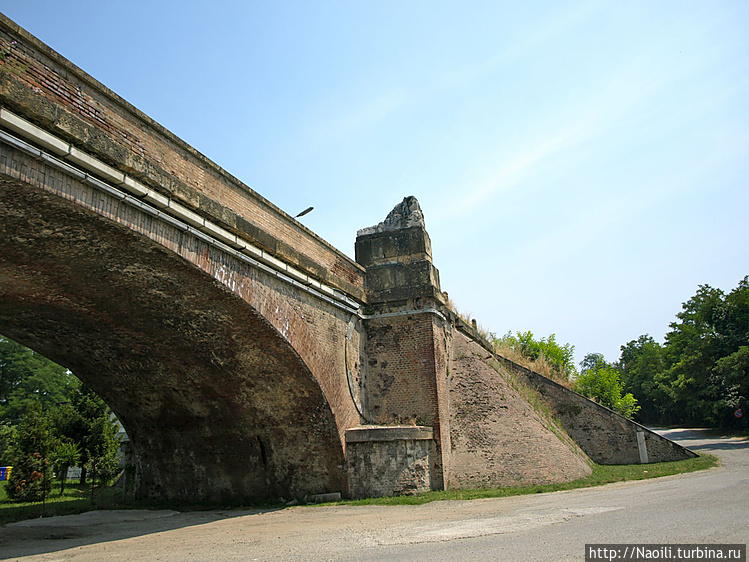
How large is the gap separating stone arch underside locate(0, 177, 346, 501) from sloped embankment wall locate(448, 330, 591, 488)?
2690 millimetres

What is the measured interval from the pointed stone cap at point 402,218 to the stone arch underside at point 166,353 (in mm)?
4510

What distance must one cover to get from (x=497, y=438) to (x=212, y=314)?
6342 mm

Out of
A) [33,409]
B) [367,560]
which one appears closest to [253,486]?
[367,560]

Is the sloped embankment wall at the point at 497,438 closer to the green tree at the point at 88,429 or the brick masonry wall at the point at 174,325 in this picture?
the brick masonry wall at the point at 174,325

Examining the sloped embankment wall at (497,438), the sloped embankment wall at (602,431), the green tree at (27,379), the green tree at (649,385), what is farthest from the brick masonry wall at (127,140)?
the green tree at (649,385)

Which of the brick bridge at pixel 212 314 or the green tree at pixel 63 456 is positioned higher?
the brick bridge at pixel 212 314

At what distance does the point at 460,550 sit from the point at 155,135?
6.04 metres

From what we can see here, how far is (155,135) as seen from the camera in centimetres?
709

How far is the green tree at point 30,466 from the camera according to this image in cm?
1485

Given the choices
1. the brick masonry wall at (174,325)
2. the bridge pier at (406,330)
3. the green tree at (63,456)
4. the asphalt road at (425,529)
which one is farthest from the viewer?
the green tree at (63,456)

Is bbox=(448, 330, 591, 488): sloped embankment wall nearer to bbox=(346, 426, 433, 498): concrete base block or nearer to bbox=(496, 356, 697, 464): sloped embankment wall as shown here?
bbox=(346, 426, 433, 498): concrete base block

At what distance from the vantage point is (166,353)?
9484mm

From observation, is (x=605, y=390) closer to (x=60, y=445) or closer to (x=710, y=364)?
(x=710, y=364)

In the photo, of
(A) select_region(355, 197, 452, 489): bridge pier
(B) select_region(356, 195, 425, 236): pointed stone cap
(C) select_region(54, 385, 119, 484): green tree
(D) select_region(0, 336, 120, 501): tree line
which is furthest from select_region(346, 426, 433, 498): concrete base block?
(C) select_region(54, 385, 119, 484): green tree
